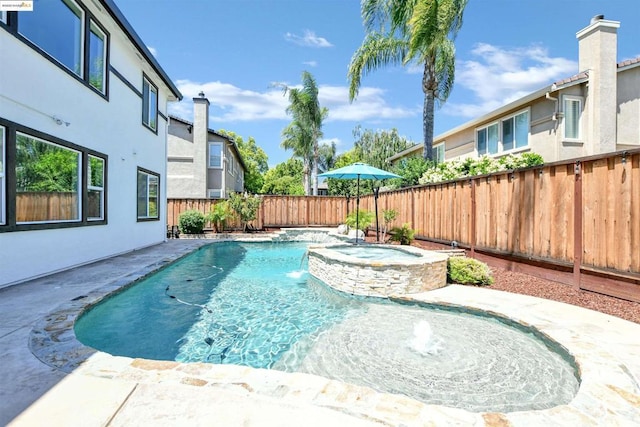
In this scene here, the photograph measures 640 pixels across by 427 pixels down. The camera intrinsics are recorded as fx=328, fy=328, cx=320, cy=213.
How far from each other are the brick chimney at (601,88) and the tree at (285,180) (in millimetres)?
30500

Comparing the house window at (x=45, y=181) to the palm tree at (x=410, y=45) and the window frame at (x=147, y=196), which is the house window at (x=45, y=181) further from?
the palm tree at (x=410, y=45)

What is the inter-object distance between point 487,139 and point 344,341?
14.5m

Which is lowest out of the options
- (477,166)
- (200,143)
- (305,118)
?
(477,166)

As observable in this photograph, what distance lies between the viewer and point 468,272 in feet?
20.9

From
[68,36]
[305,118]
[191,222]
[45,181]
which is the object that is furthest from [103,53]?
[305,118]

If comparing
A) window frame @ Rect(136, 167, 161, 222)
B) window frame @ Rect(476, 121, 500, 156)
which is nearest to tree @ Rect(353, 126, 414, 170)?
window frame @ Rect(476, 121, 500, 156)

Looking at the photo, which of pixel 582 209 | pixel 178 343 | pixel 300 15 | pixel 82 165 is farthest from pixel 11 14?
pixel 300 15

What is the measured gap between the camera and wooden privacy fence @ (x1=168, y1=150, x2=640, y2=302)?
447 centimetres

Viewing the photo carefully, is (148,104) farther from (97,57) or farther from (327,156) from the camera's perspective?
(327,156)

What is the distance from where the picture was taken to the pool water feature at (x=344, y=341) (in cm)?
297

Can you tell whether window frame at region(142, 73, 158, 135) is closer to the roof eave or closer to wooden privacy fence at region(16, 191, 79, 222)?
the roof eave

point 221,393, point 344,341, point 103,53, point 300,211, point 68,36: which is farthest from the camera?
point 300,211

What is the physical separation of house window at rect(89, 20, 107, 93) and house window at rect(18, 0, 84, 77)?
457 mm

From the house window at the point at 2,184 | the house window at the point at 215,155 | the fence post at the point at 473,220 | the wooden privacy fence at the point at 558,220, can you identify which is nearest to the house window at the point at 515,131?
the wooden privacy fence at the point at 558,220
